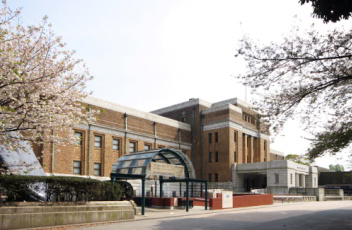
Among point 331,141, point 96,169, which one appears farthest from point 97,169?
point 331,141

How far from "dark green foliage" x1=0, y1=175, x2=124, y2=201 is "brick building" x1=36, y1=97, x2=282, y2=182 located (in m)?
18.4

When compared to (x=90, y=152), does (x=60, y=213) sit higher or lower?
lower

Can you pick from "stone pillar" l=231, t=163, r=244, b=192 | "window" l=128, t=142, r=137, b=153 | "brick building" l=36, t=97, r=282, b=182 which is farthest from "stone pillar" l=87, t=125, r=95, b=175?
"stone pillar" l=231, t=163, r=244, b=192

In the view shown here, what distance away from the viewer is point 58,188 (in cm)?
1585

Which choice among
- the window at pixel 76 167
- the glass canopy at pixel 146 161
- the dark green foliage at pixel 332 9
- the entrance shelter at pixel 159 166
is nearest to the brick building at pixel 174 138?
the window at pixel 76 167

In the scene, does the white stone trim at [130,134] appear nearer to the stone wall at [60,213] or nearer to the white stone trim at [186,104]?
the white stone trim at [186,104]

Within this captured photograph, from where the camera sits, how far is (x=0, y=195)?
13742mm

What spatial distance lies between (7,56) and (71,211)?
7485 millimetres

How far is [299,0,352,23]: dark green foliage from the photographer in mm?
10453

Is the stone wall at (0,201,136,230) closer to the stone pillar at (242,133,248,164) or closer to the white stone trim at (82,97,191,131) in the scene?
the white stone trim at (82,97,191,131)

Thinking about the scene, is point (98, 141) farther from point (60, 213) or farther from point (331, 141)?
point (331, 141)

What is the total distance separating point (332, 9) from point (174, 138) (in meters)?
43.6

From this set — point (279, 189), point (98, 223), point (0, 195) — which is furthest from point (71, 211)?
point (279, 189)

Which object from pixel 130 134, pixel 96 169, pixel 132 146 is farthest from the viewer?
pixel 132 146
